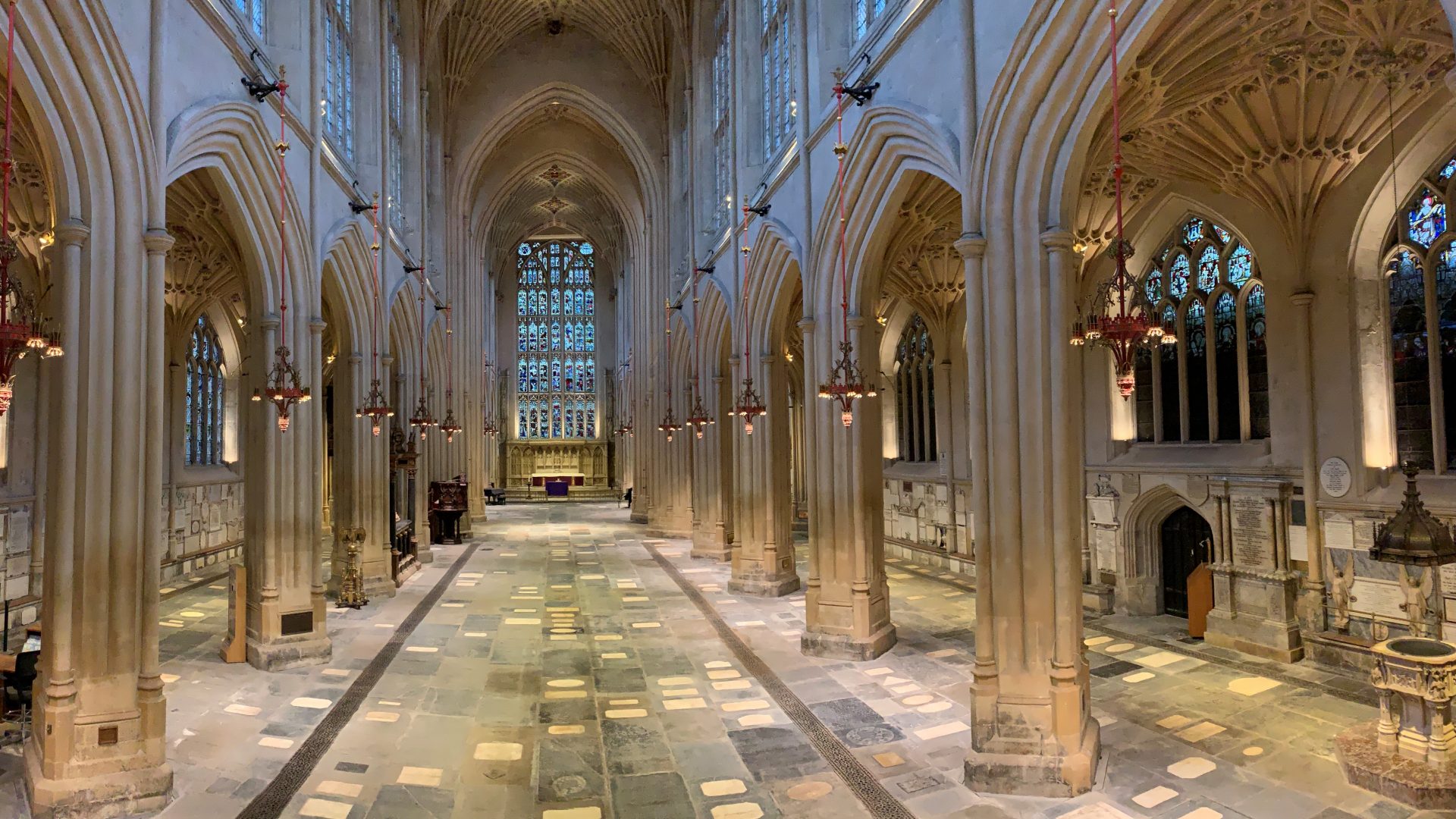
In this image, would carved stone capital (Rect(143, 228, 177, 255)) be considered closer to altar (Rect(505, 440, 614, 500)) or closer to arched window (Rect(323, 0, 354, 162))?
arched window (Rect(323, 0, 354, 162))

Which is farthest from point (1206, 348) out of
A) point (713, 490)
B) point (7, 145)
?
point (7, 145)

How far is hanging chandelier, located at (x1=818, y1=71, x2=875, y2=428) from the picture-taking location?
10164 mm

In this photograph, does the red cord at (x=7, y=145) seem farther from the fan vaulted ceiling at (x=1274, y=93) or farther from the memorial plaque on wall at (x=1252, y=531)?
the memorial plaque on wall at (x=1252, y=531)

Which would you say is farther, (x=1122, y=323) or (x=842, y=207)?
(x=842, y=207)

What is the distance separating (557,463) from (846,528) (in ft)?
128

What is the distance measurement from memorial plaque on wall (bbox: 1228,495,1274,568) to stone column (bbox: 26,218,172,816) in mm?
11992

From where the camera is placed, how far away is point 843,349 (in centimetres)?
1026

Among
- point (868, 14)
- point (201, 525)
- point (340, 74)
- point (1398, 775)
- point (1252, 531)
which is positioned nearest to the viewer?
point (1398, 775)

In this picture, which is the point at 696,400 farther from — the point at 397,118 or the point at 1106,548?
the point at 1106,548

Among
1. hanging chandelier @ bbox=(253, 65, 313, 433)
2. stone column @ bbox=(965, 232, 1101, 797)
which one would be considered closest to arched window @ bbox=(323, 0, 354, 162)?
hanging chandelier @ bbox=(253, 65, 313, 433)

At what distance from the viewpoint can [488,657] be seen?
433 inches

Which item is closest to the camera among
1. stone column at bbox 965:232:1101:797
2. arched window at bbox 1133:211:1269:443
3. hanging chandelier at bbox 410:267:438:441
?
stone column at bbox 965:232:1101:797

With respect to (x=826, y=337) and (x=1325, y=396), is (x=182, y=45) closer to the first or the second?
(x=826, y=337)

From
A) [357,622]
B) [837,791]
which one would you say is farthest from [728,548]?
[837,791]
